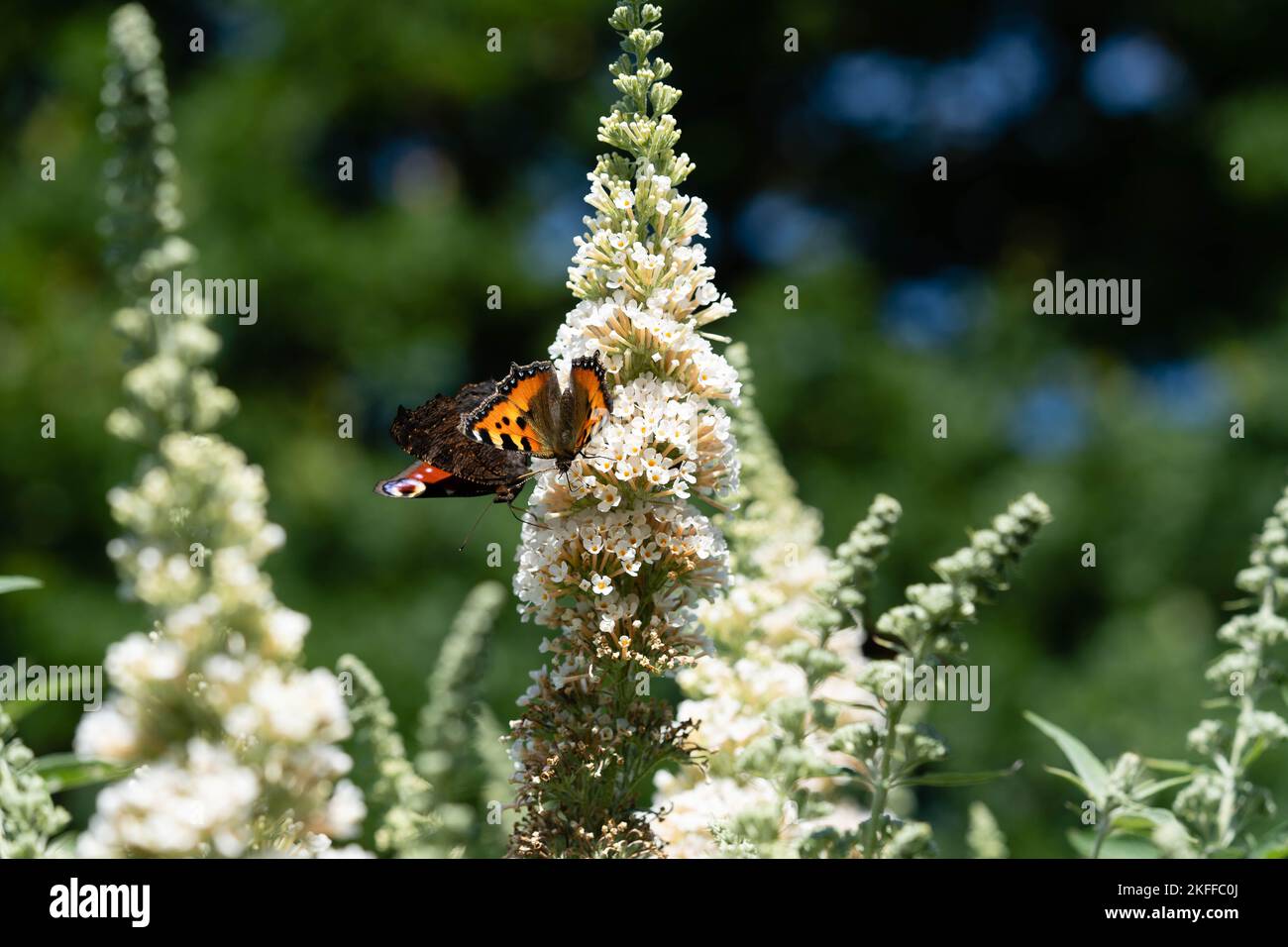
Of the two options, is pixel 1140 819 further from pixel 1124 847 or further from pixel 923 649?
pixel 923 649

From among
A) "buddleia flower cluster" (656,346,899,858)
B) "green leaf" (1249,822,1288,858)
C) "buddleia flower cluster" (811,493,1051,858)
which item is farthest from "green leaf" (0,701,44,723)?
"green leaf" (1249,822,1288,858)

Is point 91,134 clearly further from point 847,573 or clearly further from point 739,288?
point 847,573

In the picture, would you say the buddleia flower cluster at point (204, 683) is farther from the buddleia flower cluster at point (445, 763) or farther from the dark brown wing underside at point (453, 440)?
the dark brown wing underside at point (453, 440)

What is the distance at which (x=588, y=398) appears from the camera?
1.84 metres

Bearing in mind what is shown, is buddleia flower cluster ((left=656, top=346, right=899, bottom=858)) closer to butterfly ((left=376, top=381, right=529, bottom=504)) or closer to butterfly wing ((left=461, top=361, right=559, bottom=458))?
butterfly wing ((left=461, top=361, right=559, bottom=458))

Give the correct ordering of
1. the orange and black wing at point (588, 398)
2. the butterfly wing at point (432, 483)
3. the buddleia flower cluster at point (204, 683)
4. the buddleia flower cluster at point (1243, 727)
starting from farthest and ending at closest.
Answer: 1. the butterfly wing at point (432, 483)
2. the orange and black wing at point (588, 398)
3. the buddleia flower cluster at point (1243, 727)
4. the buddleia flower cluster at point (204, 683)

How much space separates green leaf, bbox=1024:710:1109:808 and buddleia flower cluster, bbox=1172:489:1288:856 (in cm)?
9

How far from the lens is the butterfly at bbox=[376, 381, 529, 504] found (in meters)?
2.21

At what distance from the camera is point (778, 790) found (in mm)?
1292

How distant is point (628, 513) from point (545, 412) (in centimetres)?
36

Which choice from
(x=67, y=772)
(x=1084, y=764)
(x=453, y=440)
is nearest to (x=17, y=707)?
(x=67, y=772)

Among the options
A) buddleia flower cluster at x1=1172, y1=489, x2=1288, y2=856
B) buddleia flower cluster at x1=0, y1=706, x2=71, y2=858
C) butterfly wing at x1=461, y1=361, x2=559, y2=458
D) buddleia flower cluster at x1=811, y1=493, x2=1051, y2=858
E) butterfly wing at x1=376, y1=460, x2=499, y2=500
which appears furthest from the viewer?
butterfly wing at x1=376, y1=460, x2=499, y2=500

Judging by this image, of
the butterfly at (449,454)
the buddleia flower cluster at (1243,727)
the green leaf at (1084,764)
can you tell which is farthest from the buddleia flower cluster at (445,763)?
the buddleia flower cluster at (1243,727)

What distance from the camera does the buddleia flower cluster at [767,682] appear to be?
4.32 feet
